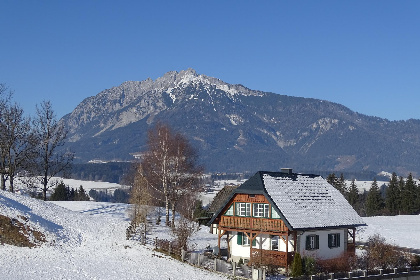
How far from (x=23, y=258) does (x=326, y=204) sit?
Answer: 2320 cm

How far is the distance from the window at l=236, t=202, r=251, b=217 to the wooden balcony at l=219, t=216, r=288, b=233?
1.21 feet

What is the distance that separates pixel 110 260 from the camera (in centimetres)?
4238

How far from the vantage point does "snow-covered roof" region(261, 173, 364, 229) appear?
44.0m

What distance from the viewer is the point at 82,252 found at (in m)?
44.3

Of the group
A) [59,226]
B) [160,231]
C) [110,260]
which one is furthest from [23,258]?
[160,231]

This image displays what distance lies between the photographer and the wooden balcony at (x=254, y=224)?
1722 inches

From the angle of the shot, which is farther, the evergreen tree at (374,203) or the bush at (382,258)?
the evergreen tree at (374,203)

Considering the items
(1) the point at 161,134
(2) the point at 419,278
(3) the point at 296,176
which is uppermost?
(1) the point at 161,134

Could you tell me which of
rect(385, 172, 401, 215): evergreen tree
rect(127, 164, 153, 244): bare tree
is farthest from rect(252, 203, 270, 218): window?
rect(385, 172, 401, 215): evergreen tree

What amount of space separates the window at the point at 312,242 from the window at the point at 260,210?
11.4 ft

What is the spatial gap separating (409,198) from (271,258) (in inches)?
3056

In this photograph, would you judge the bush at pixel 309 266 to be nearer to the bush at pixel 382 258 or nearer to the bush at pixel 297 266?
the bush at pixel 297 266

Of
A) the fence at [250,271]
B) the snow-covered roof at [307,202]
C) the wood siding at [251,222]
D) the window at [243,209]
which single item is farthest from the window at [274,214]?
the fence at [250,271]

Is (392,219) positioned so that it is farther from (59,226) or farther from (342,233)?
(59,226)
